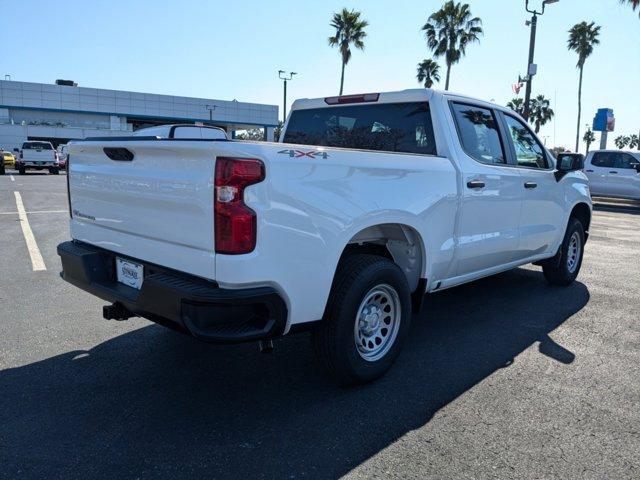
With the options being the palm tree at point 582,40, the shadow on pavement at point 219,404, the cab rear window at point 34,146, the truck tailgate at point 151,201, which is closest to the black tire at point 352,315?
the shadow on pavement at point 219,404

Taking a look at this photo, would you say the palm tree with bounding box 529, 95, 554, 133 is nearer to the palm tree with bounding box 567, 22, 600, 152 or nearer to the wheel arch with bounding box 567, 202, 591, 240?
the palm tree with bounding box 567, 22, 600, 152

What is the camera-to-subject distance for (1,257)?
703cm

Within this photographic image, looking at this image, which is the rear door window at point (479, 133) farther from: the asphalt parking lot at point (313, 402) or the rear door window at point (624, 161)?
the rear door window at point (624, 161)

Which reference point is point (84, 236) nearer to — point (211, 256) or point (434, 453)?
point (211, 256)

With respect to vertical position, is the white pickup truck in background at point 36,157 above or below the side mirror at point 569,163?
below

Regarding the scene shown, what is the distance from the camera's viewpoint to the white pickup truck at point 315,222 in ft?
8.76

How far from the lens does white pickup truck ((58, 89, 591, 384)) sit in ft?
8.76

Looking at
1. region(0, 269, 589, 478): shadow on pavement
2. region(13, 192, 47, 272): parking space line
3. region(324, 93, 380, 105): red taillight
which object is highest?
region(324, 93, 380, 105): red taillight

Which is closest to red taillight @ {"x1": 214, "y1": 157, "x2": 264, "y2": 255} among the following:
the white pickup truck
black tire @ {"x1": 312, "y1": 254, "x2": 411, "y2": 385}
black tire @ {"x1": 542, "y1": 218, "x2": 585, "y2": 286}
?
the white pickup truck

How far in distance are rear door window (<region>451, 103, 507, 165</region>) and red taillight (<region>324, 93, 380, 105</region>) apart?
2.18 feet

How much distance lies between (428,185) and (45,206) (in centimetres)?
1174

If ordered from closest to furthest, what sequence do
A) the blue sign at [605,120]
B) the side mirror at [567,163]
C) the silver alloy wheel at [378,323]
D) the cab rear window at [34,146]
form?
the silver alloy wheel at [378,323] → the side mirror at [567,163] → the blue sign at [605,120] → the cab rear window at [34,146]

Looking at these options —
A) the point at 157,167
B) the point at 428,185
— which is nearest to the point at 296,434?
the point at 157,167

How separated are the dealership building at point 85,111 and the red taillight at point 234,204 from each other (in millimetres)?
47894
